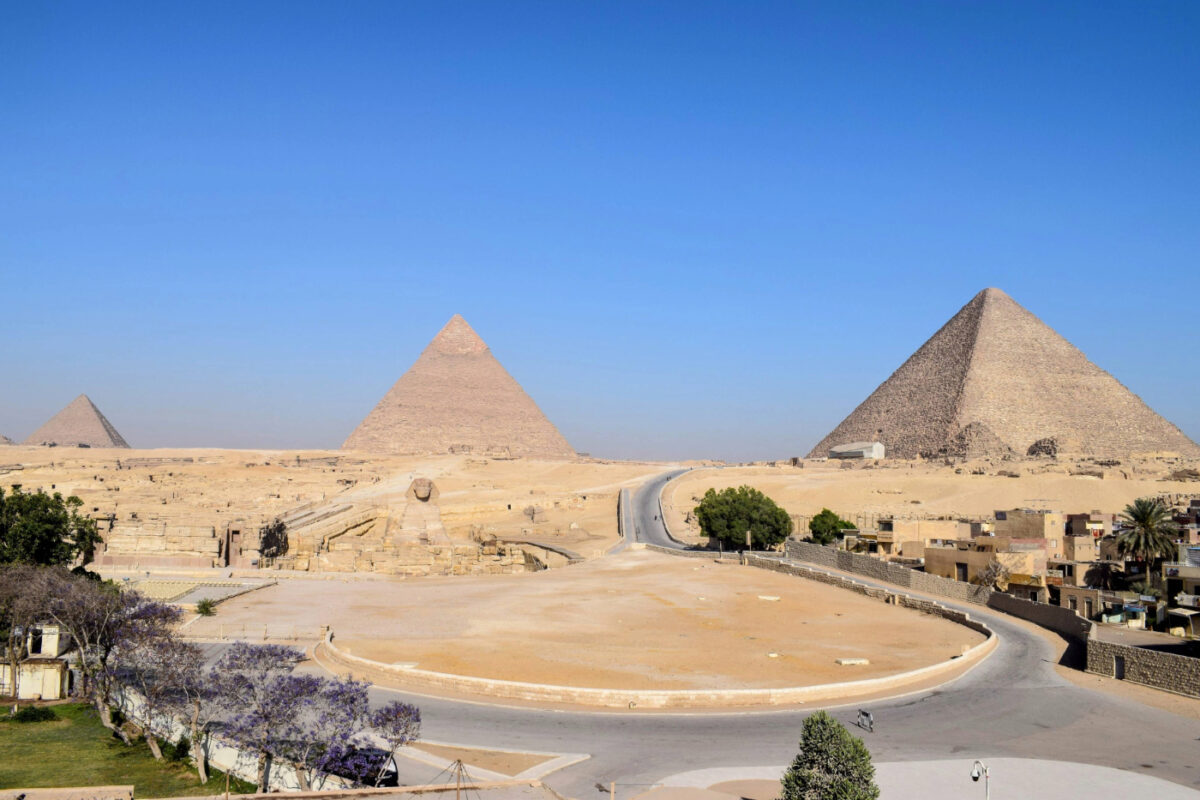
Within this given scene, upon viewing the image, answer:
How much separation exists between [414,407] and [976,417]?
70.1m

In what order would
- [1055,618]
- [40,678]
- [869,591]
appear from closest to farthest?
1. [40,678]
2. [1055,618]
3. [869,591]

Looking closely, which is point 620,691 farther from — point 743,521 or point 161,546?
point 743,521

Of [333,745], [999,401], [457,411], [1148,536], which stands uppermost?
[999,401]

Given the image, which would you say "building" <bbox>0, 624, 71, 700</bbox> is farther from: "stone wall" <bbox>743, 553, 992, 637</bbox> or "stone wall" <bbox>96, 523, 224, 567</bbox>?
"stone wall" <bbox>743, 553, 992, 637</bbox>

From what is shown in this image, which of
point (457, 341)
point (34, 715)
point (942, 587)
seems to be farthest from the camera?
point (457, 341)

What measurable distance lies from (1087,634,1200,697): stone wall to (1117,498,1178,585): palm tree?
10.3m

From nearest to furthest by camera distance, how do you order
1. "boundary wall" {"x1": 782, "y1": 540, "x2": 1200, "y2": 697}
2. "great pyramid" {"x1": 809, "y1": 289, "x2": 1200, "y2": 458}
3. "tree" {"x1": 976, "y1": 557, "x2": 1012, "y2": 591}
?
"boundary wall" {"x1": 782, "y1": 540, "x2": 1200, "y2": 697} → "tree" {"x1": 976, "y1": 557, "x2": 1012, "y2": 591} → "great pyramid" {"x1": 809, "y1": 289, "x2": 1200, "y2": 458}

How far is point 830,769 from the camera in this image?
9852mm

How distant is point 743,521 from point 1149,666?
22.2 metres

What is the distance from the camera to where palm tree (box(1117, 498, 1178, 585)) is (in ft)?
88.4

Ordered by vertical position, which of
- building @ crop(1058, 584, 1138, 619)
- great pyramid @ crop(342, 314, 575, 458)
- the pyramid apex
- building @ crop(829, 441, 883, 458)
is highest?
the pyramid apex

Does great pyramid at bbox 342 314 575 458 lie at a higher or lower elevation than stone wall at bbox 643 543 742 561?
higher

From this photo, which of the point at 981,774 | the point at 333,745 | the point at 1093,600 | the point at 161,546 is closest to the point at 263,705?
the point at 333,745

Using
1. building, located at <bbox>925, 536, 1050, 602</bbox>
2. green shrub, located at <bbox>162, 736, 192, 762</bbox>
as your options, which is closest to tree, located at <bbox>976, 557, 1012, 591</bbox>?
building, located at <bbox>925, 536, 1050, 602</bbox>
